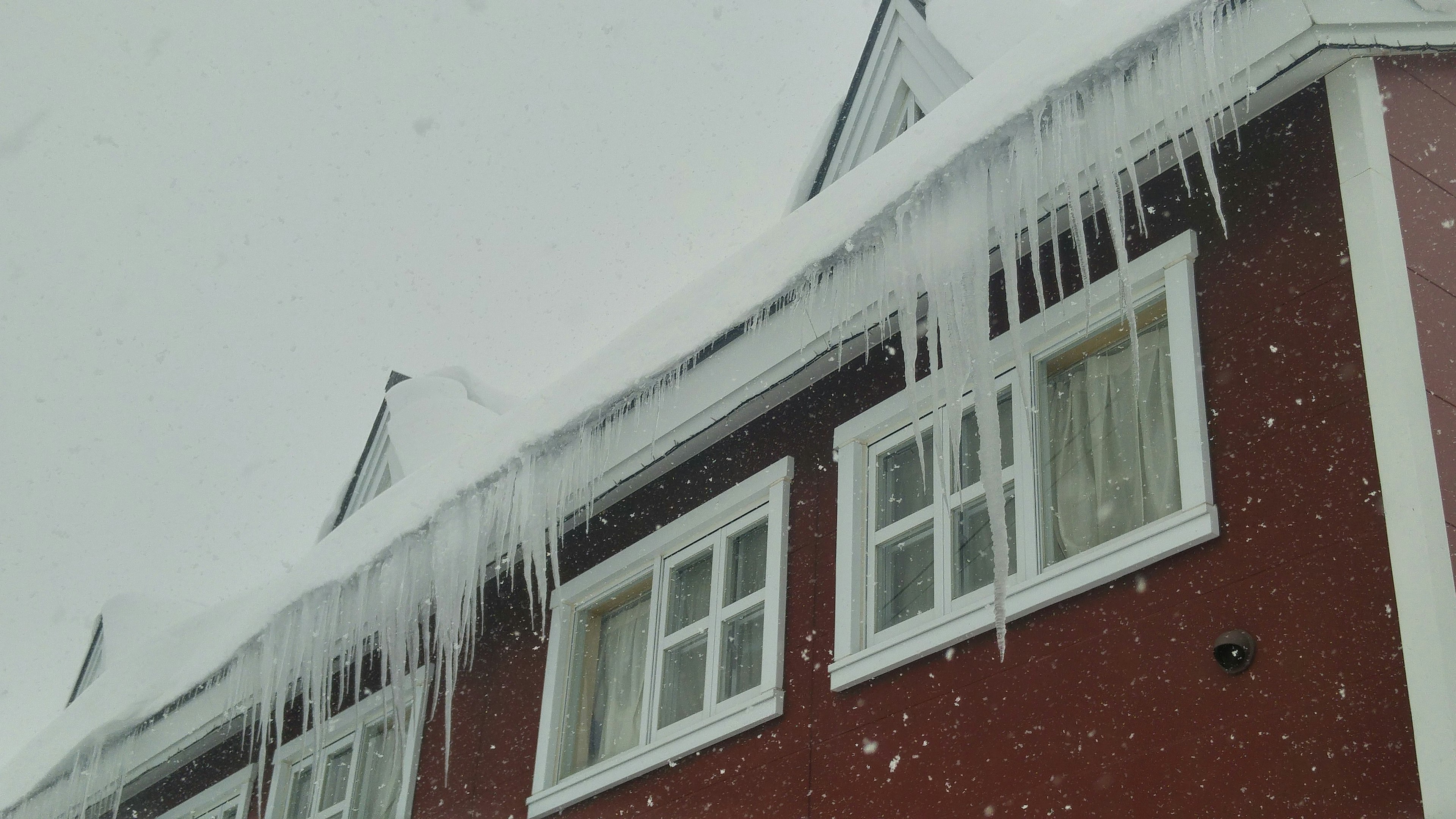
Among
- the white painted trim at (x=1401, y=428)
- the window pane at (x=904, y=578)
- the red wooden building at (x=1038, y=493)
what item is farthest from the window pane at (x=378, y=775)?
the white painted trim at (x=1401, y=428)

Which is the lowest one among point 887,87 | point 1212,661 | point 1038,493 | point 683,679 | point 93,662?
point 1212,661

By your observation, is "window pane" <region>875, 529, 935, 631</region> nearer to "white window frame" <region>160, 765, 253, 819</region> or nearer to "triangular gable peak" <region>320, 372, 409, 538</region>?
"white window frame" <region>160, 765, 253, 819</region>

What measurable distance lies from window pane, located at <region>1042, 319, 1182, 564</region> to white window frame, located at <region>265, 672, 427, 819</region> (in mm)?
3481

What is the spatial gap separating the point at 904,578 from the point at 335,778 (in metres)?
4.11

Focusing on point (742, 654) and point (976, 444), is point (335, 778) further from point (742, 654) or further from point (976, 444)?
point (976, 444)

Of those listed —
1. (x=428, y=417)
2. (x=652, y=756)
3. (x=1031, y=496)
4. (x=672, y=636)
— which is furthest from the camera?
(x=428, y=417)

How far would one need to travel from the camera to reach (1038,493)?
475 cm

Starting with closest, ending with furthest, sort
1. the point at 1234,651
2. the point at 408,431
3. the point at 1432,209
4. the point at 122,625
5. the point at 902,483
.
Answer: the point at 1234,651 → the point at 1432,209 → the point at 902,483 → the point at 408,431 → the point at 122,625

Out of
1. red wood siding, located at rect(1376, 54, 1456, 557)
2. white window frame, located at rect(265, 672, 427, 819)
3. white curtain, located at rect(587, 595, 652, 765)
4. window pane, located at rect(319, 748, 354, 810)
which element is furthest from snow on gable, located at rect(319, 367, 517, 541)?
red wood siding, located at rect(1376, 54, 1456, 557)

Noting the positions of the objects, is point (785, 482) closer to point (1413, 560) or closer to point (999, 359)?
point (999, 359)

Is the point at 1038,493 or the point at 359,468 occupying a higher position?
the point at 359,468

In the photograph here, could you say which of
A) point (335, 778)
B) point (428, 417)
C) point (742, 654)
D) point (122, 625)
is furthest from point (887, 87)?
point (122, 625)

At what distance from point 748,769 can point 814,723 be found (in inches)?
15.3

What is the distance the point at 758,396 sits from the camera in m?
5.99
